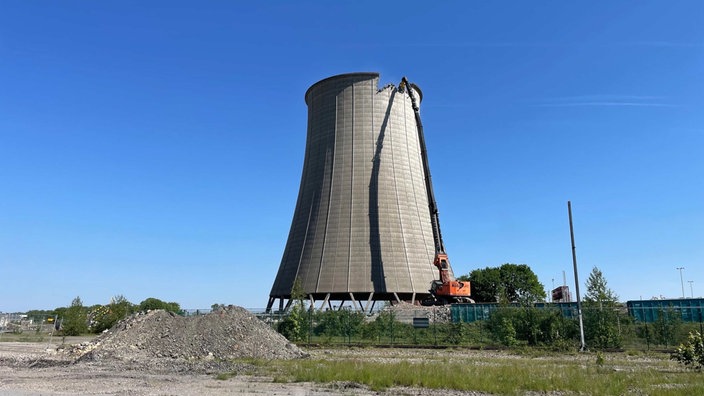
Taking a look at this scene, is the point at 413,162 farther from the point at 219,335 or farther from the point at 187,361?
the point at 187,361

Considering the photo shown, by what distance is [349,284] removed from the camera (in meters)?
34.2

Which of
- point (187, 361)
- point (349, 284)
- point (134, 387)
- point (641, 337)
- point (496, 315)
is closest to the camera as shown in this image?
point (134, 387)

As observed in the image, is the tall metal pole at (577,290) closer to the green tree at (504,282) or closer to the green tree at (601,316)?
the green tree at (601,316)

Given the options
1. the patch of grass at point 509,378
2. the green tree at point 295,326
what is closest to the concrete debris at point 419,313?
the green tree at point 295,326

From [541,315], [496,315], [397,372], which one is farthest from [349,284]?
[397,372]

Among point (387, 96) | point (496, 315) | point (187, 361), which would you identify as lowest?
point (187, 361)

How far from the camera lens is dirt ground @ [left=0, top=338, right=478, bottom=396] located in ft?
32.8

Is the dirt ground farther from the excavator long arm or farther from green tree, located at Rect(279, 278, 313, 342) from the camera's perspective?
the excavator long arm

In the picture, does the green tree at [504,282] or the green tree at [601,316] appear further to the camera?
the green tree at [504,282]

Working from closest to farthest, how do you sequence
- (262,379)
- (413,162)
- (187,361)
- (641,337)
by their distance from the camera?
1. (262,379)
2. (187,361)
3. (641,337)
4. (413,162)

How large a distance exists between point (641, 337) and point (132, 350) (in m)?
22.4

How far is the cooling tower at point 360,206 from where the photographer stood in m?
34.0

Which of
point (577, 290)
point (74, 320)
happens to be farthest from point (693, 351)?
point (74, 320)

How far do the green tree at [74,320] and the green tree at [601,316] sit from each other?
30.7m
